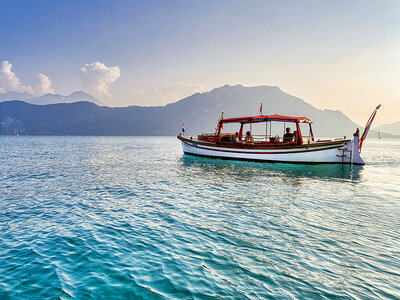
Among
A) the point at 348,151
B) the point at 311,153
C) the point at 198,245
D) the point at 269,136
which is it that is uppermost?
the point at 269,136

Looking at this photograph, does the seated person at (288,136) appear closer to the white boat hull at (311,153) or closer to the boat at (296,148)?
the boat at (296,148)

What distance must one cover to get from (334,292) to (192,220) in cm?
519

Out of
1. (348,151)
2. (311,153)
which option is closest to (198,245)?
(311,153)

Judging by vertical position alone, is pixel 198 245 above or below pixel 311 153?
below

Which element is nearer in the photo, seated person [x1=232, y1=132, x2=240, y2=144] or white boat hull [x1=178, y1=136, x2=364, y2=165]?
white boat hull [x1=178, y1=136, x2=364, y2=165]

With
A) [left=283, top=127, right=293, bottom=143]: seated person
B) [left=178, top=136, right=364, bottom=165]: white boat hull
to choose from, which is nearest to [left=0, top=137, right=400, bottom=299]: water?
[left=178, top=136, right=364, bottom=165]: white boat hull

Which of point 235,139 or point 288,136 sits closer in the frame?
point 288,136

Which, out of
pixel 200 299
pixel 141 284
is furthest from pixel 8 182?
pixel 200 299

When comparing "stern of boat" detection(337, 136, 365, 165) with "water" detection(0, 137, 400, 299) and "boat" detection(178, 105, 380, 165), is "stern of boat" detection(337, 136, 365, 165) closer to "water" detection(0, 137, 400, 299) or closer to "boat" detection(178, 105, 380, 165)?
"boat" detection(178, 105, 380, 165)

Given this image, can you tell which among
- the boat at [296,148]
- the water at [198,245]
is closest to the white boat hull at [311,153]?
the boat at [296,148]

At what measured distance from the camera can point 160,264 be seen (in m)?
5.57

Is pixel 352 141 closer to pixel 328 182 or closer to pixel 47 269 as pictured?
pixel 328 182

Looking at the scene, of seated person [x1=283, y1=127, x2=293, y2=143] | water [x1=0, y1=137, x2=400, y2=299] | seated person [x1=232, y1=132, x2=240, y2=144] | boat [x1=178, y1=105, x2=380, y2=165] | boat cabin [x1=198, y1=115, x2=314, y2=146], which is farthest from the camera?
seated person [x1=232, y1=132, x2=240, y2=144]

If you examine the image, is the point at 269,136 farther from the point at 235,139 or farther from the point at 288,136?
the point at 235,139
